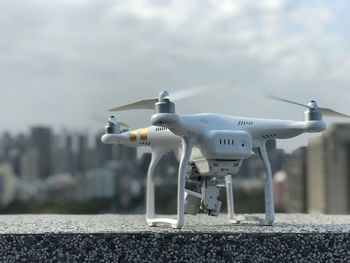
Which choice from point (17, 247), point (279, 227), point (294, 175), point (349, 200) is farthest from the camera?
point (294, 175)

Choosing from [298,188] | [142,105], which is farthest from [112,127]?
[298,188]

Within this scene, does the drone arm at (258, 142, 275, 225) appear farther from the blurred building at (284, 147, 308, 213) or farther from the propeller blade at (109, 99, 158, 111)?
the blurred building at (284, 147, 308, 213)

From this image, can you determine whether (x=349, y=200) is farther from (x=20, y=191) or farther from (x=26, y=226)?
(x=26, y=226)

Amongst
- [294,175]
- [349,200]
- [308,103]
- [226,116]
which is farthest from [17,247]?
[294,175]

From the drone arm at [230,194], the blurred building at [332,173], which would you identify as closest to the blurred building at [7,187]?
the blurred building at [332,173]

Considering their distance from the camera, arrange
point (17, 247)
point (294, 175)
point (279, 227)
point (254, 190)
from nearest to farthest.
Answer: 1. point (17, 247)
2. point (279, 227)
3. point (254, 190)
4. point (294, 175)

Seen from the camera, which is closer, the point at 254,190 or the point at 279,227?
the point at 279,227

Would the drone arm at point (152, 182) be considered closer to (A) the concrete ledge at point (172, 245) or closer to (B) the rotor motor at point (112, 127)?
(B) the rotor motor at point (112, 127)
